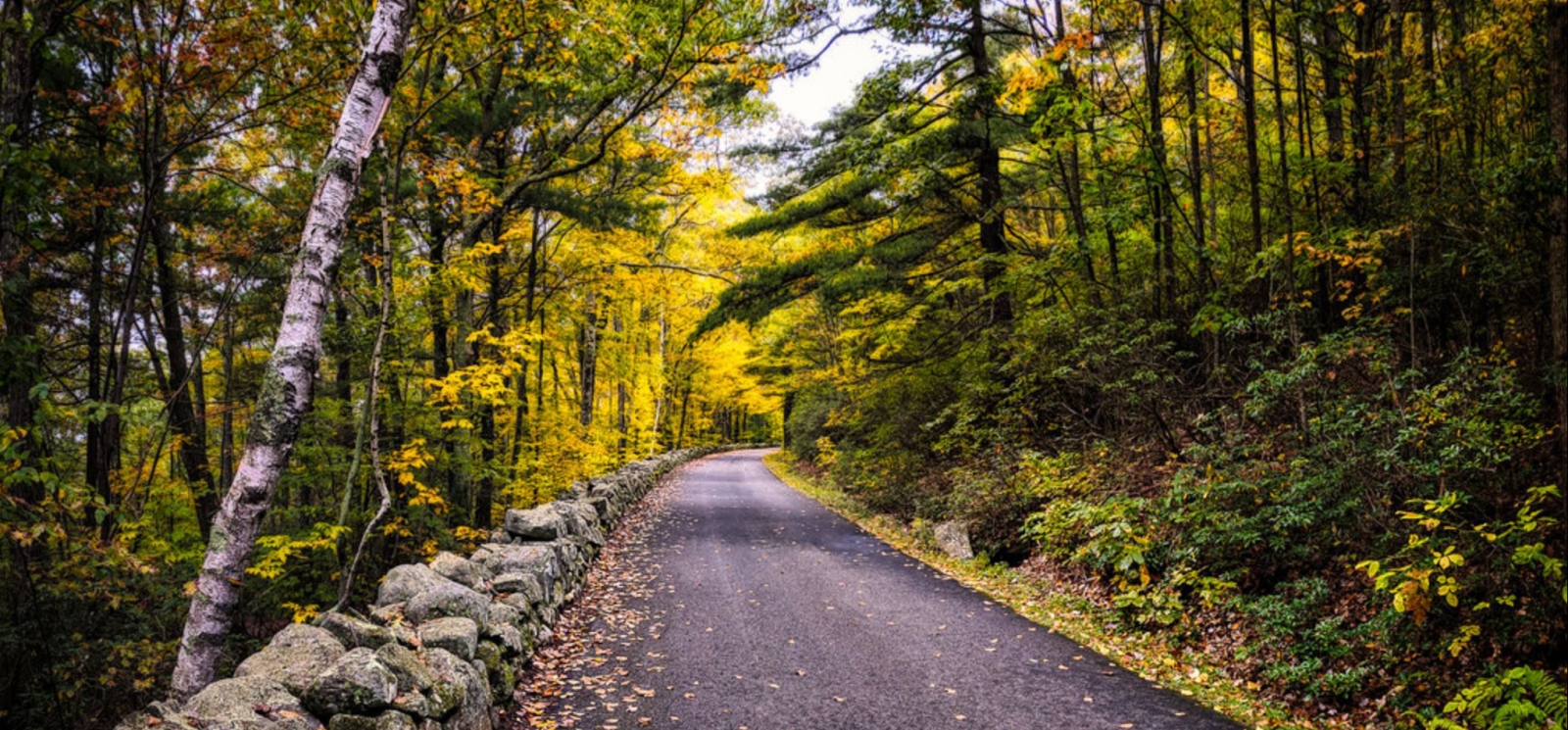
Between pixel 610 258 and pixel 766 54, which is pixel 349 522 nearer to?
pixel 610 258

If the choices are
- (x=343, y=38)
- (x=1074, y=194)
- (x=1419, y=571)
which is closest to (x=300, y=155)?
(x=343, y=38)

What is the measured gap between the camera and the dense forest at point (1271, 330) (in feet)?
14.0

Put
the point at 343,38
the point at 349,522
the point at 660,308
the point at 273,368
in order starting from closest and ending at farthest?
the point at 273,368
the point at 343,38
the point at 349,522
the point at 660,308

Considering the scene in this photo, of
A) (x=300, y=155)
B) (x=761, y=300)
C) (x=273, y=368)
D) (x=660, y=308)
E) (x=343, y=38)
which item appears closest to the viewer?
(x=273, y=368)

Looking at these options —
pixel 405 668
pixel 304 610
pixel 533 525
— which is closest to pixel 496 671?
pixel 405 668

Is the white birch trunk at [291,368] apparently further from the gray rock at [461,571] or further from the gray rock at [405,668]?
the gray rock at [461,571]

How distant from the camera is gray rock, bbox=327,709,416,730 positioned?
3256 mm

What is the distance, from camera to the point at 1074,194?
10.1 meters

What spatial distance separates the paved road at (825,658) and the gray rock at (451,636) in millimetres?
669

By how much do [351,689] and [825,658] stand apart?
3.42 m

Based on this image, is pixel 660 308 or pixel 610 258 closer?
pixel 610 258

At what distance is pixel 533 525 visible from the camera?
7883 millimetres

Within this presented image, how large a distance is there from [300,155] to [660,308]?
37.1 feet

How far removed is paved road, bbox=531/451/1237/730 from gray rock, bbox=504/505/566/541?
2.89ft
